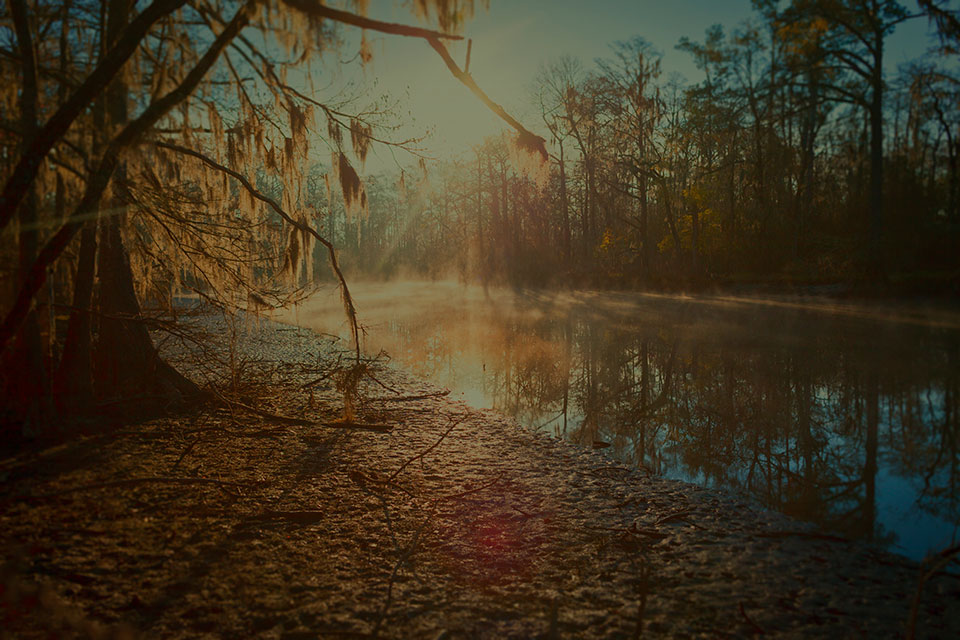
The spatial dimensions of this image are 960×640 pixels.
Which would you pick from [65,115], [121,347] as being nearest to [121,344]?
[121,347]

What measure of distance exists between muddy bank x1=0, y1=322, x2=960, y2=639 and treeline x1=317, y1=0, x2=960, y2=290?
986cm

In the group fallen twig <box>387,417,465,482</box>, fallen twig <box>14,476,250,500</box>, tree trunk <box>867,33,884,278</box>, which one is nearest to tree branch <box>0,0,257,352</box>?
fallen twig <box>14,476,250,500</box>

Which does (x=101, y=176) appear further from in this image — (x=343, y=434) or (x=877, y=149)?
(x=877, y=149)

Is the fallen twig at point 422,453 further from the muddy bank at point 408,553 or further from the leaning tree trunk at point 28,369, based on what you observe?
the leaning tree trunk at point 28,369

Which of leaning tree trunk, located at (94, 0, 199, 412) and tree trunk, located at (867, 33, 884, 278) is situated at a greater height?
tree trunk, located at (867, 33, 884, 278)

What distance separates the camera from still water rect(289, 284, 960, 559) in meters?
3.51

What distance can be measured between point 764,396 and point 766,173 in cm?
2240

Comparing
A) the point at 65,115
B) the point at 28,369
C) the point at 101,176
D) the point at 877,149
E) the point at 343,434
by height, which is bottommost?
the point at 343,434

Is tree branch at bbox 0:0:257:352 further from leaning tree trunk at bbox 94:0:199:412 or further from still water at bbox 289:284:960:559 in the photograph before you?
still water at bbox 289:284:960:559

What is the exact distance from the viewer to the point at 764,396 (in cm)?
593

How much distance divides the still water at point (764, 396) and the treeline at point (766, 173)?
4973mm

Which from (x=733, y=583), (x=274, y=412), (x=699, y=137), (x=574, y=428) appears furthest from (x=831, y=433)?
(x=699, y=137)

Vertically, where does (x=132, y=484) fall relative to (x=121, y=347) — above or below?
below

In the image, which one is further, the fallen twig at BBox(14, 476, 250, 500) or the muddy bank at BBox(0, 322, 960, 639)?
the fallen twig at BBox(14, 476, 250, 500)
